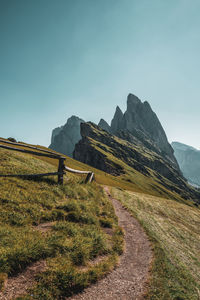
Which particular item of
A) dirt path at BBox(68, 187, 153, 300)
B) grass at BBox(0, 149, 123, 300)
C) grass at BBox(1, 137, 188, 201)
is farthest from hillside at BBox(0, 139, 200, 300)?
grass at BBox(1, 137, 188, 201)

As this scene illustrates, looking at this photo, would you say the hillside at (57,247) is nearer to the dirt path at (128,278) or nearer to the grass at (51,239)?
the grass at (51,239)

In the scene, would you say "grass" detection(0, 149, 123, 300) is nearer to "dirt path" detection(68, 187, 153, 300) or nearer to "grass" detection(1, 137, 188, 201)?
"dirt path" detection(68, 187, 153, 300)

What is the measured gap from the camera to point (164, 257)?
8.69 m

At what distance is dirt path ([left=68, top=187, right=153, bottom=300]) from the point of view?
516 cm

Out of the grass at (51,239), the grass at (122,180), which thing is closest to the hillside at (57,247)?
the grass at (51,239)

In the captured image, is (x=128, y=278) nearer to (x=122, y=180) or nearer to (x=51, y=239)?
(x=51, y=239)

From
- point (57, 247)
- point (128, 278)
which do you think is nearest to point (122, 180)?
point (128, 278)

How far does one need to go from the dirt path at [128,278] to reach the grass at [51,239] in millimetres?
294

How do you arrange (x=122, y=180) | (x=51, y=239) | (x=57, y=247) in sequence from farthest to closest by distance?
(x=122, y=180)
(x=51, y=239)
(x=57, y=247)

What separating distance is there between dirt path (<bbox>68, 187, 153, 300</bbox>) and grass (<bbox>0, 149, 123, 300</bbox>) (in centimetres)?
29

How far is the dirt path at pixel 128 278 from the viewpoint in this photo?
5.16 meters

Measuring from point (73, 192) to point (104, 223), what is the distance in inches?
136

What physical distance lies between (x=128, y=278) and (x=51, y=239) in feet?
12.0

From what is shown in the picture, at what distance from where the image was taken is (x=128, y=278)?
20.6 ft
